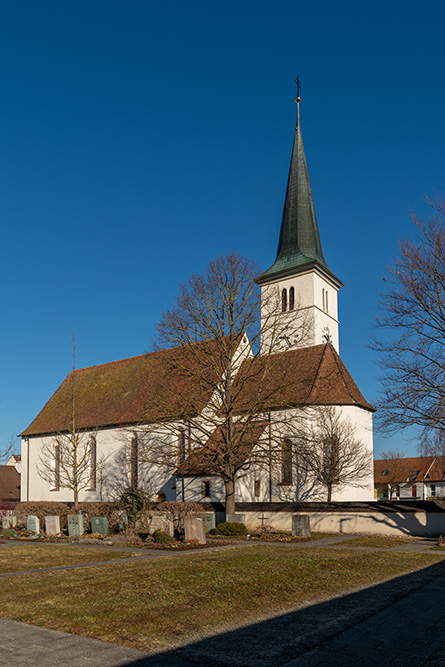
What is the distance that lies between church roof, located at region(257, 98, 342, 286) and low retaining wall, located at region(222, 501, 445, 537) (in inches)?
1092

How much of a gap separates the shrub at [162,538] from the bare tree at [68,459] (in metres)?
19.7

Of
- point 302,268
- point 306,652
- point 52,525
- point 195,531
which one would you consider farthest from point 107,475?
point 306,652

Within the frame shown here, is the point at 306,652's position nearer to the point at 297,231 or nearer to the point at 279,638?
the point at 279,638

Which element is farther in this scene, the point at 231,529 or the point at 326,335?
the point at 326,335

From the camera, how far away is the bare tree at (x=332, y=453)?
31.7 metres

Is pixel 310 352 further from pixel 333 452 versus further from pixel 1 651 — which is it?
pixel 1 651

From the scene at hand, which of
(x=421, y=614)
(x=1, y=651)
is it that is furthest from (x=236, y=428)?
(x=1, y=651)

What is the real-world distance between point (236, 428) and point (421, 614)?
23.4 metres

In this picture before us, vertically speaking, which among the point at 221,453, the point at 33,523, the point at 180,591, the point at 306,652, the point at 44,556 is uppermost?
the point at 221,453

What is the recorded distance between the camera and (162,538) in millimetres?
20469

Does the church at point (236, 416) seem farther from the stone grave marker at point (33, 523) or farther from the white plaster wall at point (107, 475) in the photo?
the stone grave marker at point (33, 523)

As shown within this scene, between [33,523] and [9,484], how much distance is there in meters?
37.6

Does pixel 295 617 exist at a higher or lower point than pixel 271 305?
lower

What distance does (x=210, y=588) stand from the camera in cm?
1020
